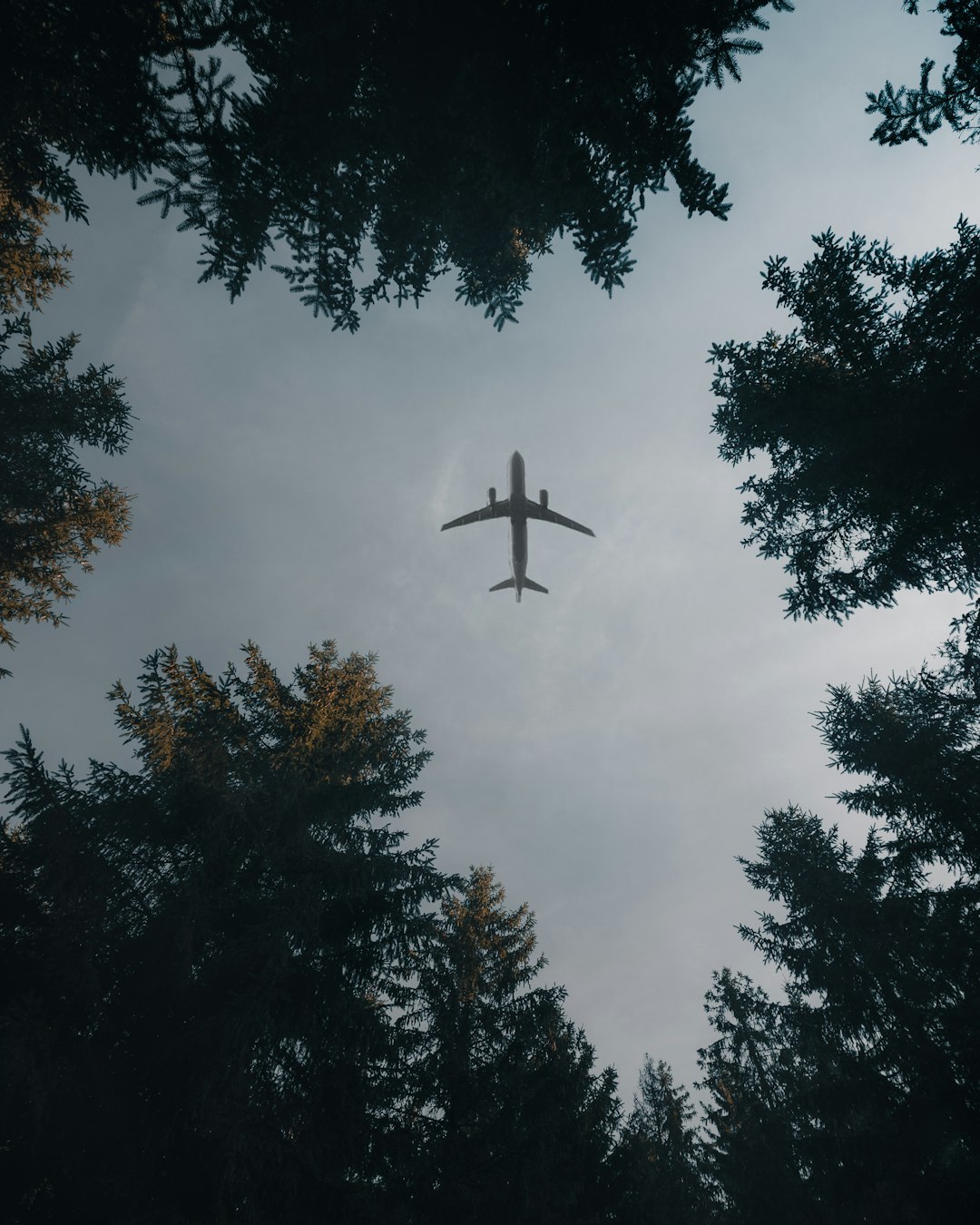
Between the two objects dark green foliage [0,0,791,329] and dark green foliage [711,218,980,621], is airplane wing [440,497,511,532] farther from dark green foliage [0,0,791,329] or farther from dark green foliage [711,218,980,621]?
dark green foliage [0,0,791,329]

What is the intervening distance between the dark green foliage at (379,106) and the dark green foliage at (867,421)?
188 inches

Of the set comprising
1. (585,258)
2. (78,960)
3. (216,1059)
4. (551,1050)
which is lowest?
(216,1059)

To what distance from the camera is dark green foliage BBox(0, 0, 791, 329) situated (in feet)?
15.8

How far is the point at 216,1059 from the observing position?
5145mm

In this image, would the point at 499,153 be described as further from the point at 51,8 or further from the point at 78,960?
the point at 78,960

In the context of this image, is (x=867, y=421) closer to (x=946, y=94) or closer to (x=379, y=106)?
(x=946, y=94)

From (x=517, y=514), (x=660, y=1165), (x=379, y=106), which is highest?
(x=517, y=514)

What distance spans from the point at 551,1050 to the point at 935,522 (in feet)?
47.3

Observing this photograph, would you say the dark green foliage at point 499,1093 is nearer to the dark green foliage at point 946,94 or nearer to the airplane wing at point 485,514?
the dark green foliage at point 946,94

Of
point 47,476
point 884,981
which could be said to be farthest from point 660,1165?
point 47,476

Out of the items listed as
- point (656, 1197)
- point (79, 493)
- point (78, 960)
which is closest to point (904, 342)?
point (78, 960)

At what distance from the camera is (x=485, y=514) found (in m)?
26.8

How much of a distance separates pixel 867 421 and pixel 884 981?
11070 mm

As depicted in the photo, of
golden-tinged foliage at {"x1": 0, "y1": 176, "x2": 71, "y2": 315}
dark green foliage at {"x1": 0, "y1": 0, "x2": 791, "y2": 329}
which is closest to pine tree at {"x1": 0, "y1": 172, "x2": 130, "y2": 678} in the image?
golden-tinged foliage at {"x1": 0, "y1": 176, "x2": 71, "y2": 315}
